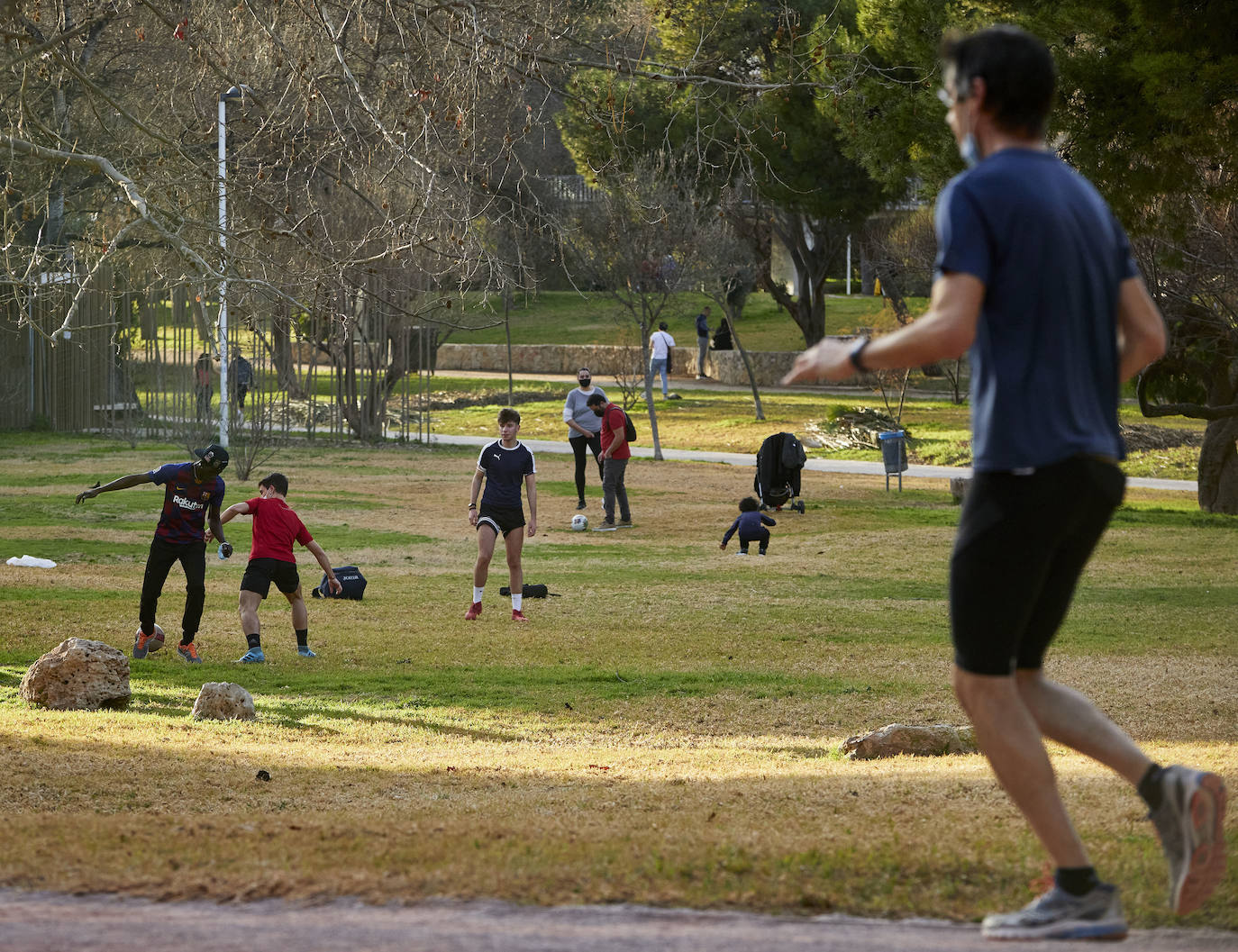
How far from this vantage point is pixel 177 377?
30.0 m

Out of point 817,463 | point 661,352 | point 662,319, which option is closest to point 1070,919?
point 817,463

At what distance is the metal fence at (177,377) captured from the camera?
29.0 metres

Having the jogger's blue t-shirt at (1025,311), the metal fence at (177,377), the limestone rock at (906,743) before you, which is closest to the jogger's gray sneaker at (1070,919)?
the jogger's blue t-shirt at (1025,311)

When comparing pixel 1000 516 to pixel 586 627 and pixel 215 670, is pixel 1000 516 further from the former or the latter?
pixel 586 627

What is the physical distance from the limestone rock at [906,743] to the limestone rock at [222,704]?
368cm

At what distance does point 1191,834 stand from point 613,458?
54.4 feet

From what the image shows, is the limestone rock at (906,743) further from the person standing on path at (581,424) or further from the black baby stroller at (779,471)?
the black baby stroller at (779,471)

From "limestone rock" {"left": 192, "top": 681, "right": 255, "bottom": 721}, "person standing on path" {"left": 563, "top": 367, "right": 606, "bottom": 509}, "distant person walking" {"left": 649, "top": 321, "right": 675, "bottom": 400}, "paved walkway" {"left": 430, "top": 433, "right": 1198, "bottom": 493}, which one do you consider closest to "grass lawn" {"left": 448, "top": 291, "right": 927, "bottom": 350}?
"distant person walking" {"left": 649, "top": 321, "right": 675, "bottom": 400}

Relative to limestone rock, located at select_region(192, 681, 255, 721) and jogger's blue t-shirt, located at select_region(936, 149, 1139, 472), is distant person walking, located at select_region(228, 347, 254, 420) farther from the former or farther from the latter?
jogger's blue t-shirt, located at select_region(936, 149, 1139, 472)

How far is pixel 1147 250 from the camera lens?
1938 cm

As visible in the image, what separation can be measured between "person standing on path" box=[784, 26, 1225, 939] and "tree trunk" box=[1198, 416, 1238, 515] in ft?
70.0

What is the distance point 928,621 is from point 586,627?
3.21 m

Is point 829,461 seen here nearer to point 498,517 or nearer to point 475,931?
point 498,517

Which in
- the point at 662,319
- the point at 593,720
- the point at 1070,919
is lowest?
the point at 593,720
